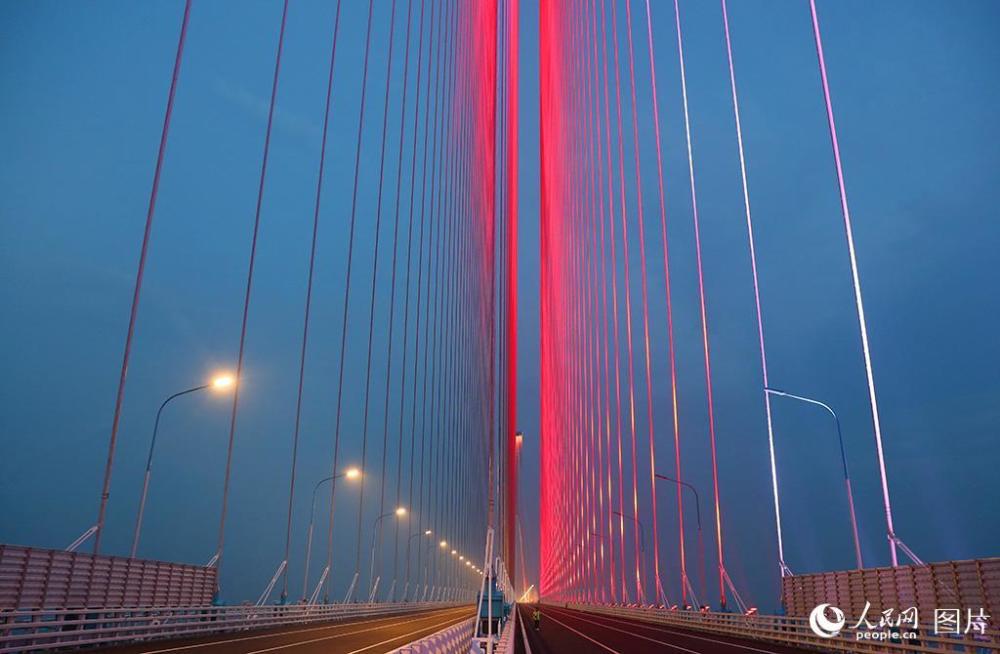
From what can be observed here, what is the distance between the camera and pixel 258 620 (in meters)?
22.9

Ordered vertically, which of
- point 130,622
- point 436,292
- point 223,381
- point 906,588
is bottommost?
point 130,622

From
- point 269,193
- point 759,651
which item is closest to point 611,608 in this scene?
point 759,651

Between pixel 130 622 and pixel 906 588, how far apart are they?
14.1 m

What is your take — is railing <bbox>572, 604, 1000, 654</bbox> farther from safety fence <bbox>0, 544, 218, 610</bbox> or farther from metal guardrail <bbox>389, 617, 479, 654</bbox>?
safety fence <bbox>0, 544, 218, 610</bbox>

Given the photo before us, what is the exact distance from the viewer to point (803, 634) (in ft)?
60.2

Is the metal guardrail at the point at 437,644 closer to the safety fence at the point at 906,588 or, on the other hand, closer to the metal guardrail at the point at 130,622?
the metal guardrail at the point at 130,622

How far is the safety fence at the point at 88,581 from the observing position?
12.9 metres

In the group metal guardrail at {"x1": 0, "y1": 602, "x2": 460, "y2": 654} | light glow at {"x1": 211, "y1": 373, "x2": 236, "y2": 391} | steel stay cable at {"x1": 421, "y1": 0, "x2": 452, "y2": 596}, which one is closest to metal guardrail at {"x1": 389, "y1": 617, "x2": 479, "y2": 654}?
metal guardrail at {"x1": 0, "y1": 602, "x2": 460, "y2": 654}

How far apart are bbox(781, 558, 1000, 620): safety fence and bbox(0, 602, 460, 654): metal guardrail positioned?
1278 centimetres

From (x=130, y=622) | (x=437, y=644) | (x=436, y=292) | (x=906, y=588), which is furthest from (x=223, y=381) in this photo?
(x=436, y=292)

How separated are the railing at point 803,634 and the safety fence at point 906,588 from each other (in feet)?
1.28

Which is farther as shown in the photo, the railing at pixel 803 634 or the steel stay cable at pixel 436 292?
the steel stay cable at pixel 436 292

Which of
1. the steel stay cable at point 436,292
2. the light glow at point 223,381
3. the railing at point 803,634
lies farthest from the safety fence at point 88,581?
the steel stay cable at point 436,292

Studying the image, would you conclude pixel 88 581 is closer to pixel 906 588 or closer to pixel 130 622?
pixel 130 622
